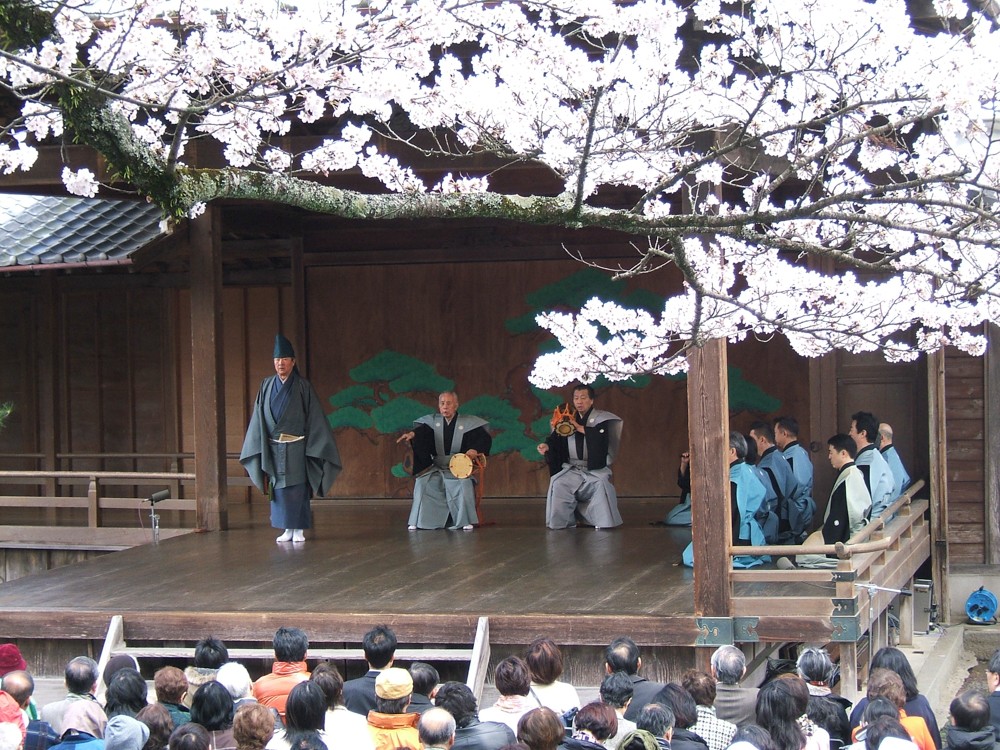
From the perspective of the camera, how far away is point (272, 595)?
6.02 meters

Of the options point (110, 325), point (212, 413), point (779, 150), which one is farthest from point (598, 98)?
point (110, 325)

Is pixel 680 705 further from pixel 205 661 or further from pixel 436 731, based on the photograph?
pixel 205 661

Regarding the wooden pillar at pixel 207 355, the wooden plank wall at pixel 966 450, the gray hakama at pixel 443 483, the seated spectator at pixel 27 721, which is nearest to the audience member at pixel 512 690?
the seated spectator at pixel 27 721

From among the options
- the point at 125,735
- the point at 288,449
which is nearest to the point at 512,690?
the point at 125,735

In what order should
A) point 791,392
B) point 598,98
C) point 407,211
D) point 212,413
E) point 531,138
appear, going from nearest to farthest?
point 598,98 < point 407,211 < point 531,138 < point 212,413 < point 791,392

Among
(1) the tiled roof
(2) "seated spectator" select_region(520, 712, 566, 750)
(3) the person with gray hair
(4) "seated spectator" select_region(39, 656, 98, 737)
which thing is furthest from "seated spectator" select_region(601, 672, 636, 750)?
(1) the tiled roof

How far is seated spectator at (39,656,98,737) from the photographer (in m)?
3.88

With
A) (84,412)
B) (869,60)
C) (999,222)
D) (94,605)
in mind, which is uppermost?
(869,60)

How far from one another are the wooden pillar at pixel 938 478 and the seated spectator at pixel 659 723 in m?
5.09

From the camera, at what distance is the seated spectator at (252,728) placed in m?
3.22

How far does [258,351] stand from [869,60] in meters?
7.38

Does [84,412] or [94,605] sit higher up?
[84,412]

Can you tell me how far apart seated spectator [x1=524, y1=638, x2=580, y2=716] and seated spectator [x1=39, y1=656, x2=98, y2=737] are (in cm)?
163

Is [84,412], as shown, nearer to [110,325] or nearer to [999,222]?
[110,325]
